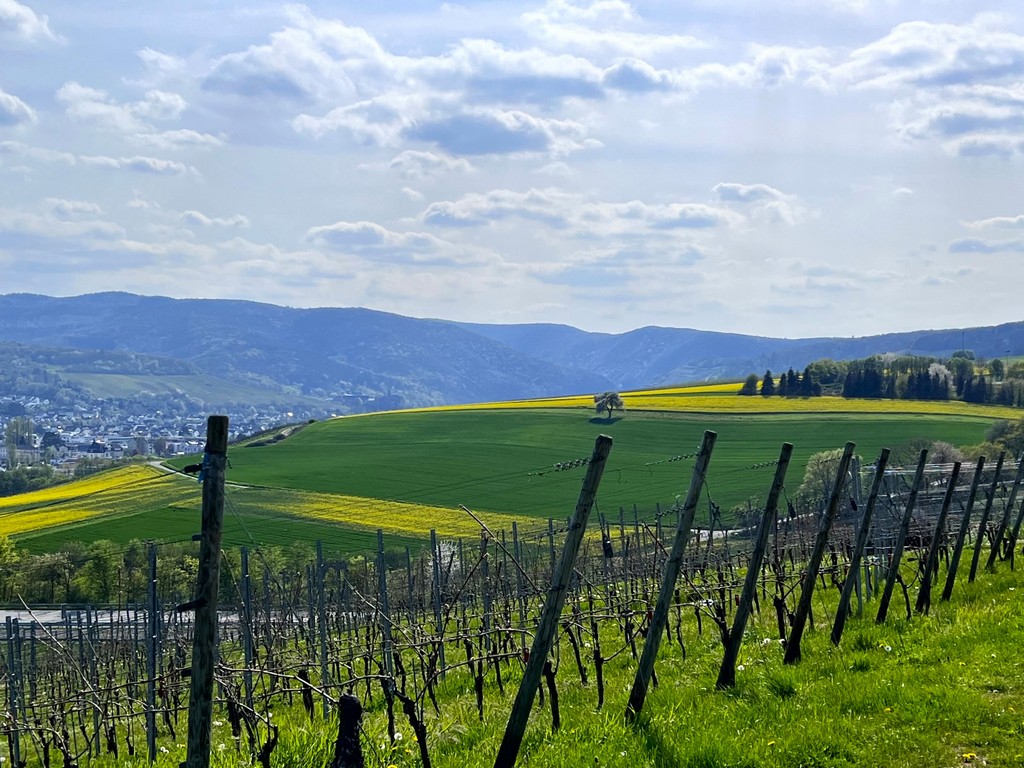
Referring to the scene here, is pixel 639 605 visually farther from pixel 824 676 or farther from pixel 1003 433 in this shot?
pixel 1003 433

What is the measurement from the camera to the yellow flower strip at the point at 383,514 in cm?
5972

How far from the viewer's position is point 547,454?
8750 centimetres

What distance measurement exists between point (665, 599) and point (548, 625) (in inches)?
72.4

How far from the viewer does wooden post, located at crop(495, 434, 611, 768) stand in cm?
722

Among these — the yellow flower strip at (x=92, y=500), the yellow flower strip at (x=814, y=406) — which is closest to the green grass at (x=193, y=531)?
the yellow flower strip at (x=92, y=500)

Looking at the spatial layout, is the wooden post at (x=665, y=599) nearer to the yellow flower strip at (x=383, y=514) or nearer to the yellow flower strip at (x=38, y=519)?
the yellow flower strip at (x=383, y=514)

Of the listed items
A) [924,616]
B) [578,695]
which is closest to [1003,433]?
[924,616]

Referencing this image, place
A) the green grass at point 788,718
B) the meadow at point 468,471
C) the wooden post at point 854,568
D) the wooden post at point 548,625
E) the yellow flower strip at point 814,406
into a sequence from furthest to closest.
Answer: the yellow flower strip at point 814,406 → the meadow at point 468,471 → the wooden post at point 854,568 → the green grass at point 788,718 → the wooden post at point 548,625

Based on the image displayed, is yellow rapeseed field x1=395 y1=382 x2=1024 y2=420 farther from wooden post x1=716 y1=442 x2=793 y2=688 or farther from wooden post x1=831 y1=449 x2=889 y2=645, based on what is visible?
wooden post x1=716 y1=442 x2=793 y2=688

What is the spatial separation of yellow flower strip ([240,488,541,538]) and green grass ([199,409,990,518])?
7.19 ft

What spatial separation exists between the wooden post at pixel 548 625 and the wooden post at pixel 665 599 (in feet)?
4.56

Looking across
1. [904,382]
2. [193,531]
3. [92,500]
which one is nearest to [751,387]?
[904,382]

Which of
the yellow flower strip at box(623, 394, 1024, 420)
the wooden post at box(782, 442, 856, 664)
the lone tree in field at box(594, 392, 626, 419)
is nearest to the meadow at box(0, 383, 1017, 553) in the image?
the yellow flower strip at box(623, 394, 1024, 420)

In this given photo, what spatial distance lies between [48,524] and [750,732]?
72.5 m
